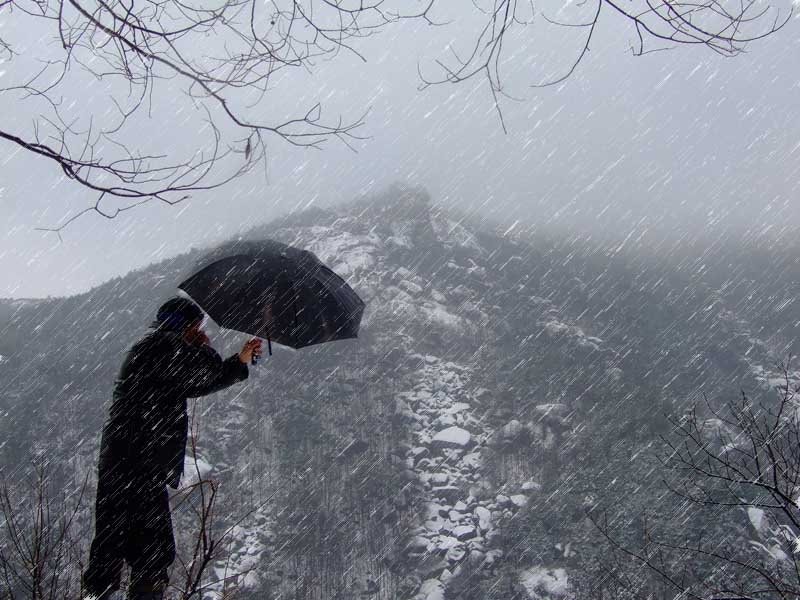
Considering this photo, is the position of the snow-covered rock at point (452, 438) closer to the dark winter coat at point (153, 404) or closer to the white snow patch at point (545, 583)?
the white snow patch at point (545, 583)

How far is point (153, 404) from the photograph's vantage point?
6.57ft

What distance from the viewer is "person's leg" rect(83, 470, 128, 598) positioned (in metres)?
1.99

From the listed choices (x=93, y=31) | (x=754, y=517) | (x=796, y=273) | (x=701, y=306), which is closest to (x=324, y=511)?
(x=754, y=517)

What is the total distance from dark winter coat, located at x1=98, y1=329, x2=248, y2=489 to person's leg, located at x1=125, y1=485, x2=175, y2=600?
3.5 inches

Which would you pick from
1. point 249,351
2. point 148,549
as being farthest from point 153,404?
point 148,549

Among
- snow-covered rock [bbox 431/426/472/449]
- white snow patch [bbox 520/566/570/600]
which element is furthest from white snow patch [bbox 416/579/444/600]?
snow-covered rock [bbox 431/426/472/449]

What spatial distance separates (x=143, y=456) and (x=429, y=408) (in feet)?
64.4

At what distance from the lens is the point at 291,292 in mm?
2742

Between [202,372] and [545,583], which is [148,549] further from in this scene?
[545,583]

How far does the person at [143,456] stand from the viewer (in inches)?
77.7

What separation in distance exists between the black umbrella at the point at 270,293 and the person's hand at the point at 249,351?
306 mm

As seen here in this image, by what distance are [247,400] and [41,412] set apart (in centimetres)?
720

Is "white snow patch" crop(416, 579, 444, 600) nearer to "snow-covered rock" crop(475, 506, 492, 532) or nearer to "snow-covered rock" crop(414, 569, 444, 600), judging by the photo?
"snow-covered rock" crop(414, 569, 444, 600)

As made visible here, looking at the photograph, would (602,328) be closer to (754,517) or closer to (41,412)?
→ (754,517)
